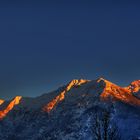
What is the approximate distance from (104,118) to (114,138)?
4.47 meters

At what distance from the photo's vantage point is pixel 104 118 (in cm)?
7612

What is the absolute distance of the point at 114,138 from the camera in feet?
260
